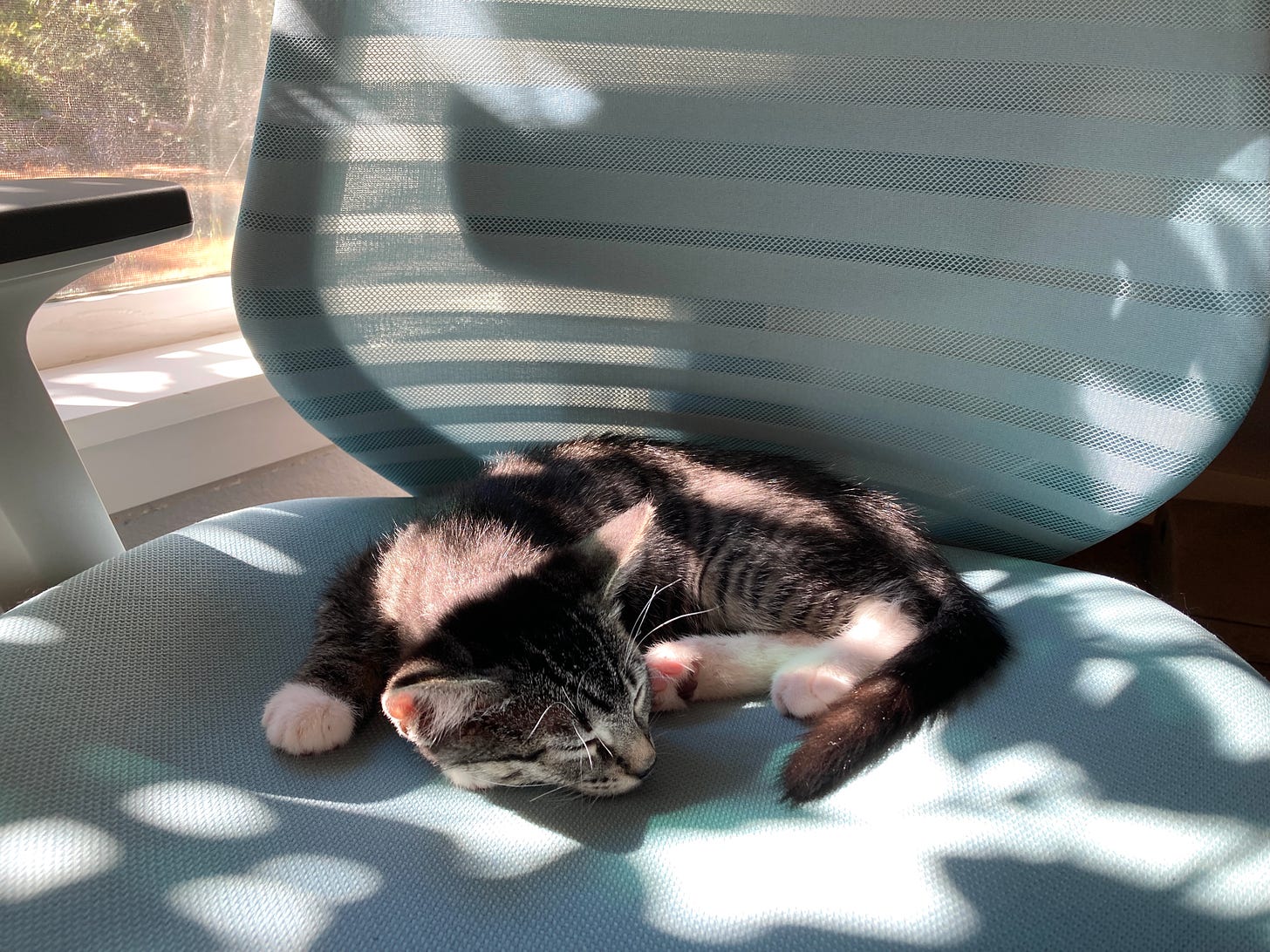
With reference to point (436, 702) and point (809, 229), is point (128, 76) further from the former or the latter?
point (436, 702)

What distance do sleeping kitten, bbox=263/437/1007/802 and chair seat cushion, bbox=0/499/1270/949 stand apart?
3 cm

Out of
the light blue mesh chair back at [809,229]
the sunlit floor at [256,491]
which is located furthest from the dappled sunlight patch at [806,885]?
the sunlit floor at [256,491]

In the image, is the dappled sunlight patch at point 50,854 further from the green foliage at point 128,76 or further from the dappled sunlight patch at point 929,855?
the green foliage at point 128,76

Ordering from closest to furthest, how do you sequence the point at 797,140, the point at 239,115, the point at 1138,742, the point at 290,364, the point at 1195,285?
the point at 1138,742
the point at 1195,285
the point at 797,140
the point at 290,364
the point at 239,115

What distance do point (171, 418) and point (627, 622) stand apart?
101 cm

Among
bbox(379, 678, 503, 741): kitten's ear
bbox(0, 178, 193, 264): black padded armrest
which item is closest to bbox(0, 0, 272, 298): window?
bbox(0, 178, 193, 264): black padded armrest

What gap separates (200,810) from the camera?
78 cm

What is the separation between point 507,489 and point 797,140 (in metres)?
0.57

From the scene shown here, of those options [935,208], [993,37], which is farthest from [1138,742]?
[993,37]

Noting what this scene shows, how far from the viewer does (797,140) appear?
40.6 inches

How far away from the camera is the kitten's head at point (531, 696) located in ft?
2.75

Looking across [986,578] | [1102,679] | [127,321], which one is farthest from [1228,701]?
[127,321]

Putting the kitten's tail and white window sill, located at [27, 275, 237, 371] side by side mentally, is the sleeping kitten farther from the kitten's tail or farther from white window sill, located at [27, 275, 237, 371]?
white window sill, located at [27, 275, 237, 371]

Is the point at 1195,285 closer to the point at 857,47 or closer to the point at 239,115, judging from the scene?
the point at 857,47
